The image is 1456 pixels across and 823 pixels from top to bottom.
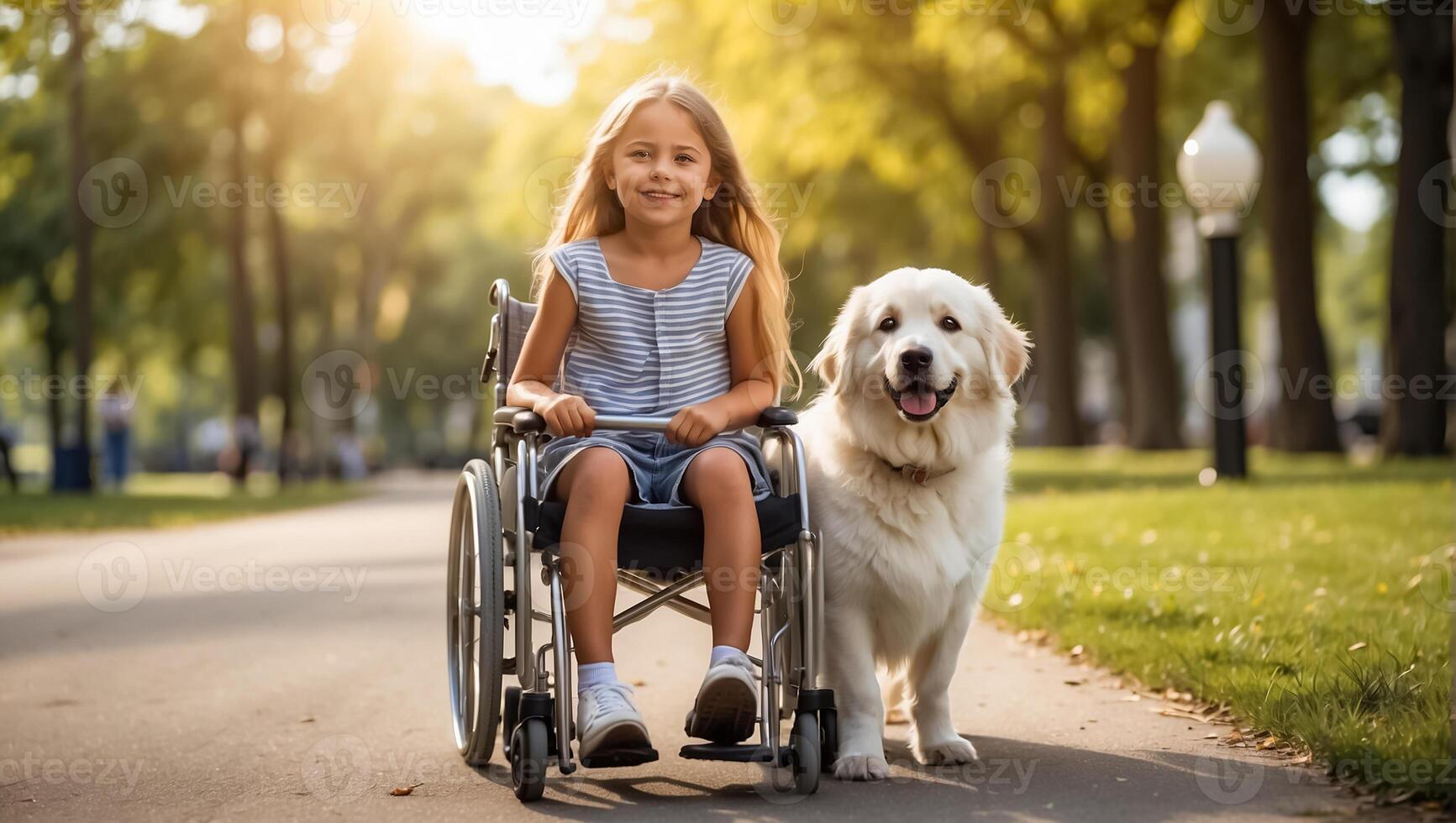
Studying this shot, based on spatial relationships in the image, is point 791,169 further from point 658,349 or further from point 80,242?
point 658,349

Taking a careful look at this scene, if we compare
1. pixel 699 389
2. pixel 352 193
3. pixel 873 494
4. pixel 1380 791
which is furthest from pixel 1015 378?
pixel 352 193

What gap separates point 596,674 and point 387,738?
4.75ft

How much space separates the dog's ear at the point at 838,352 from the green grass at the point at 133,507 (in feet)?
44.7

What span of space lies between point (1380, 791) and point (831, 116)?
2048 centimetres

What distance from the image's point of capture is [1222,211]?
1345 cm

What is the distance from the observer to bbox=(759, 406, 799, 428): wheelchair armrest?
175 inches

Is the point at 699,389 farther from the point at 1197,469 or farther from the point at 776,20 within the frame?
the point at 776,20

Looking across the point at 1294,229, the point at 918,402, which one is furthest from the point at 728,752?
the point at 1294,229

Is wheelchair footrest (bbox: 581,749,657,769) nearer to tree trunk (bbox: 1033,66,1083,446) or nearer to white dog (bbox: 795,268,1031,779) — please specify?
white dog (bbox: 795,268,1031,779)

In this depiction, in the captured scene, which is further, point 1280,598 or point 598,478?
point 1280,598

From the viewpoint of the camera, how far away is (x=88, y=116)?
30969 mm

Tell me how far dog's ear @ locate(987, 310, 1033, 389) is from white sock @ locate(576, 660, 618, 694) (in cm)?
149

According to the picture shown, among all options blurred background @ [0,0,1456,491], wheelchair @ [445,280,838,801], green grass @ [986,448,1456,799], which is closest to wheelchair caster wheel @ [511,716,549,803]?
wheelchair @ [445,280,838,801]

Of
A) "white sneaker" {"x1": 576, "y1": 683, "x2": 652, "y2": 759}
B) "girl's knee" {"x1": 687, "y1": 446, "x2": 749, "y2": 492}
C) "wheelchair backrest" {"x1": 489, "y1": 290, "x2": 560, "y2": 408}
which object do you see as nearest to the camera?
"white sneaker" {"x1": 576, "y1": 683, "x2": 652, "y2": 759}
